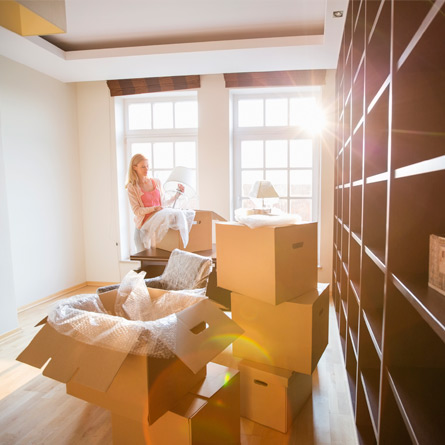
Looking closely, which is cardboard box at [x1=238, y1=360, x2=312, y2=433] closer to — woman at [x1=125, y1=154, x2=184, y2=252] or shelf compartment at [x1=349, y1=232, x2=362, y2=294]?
shelf compartment at [x1=349, y1=232, x2=362, y2=294]

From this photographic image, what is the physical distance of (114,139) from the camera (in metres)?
4.30

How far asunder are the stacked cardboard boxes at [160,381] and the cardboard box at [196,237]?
1.33 meters

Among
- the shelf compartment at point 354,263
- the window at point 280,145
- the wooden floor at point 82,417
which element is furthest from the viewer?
the window at point 280,145

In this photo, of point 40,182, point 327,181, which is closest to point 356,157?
point 327,181

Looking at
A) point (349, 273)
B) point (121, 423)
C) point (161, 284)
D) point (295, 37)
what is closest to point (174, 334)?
point (121, 423)

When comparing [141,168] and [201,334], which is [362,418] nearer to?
[201,334]

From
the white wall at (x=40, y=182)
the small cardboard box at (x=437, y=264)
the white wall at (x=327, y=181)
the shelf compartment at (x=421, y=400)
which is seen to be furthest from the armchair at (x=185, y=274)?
the white wall at (x=327, y=181)

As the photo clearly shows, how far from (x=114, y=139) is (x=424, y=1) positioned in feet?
12.5

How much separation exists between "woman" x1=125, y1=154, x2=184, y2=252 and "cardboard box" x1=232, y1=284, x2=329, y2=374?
4.89ft

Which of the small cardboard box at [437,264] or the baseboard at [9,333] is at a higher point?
the small cardboard box at [437,264]

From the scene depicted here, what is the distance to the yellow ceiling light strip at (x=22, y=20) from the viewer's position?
1.47 m

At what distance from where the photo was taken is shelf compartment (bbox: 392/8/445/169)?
105cm

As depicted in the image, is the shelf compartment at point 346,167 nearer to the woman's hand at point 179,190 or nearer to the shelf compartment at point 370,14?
the shelf compartment at point 370,14

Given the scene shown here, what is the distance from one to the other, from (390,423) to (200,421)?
68 centimetres
